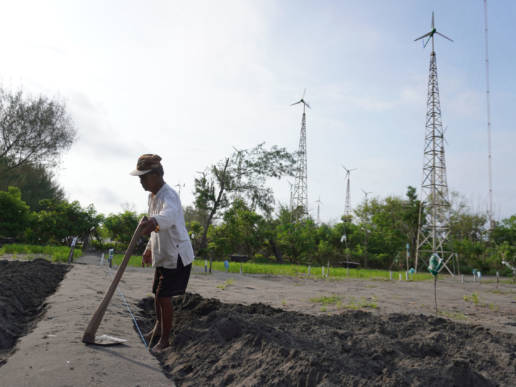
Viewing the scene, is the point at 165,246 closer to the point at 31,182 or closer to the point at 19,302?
the point at 19,302

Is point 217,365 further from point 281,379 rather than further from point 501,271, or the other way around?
point 501,271

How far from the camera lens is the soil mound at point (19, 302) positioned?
11.1ft

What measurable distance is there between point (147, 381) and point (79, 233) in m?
18.4

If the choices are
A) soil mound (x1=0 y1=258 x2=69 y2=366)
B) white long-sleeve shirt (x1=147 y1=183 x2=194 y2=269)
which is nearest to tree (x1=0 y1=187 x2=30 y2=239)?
soil mound (x1=0 y1=258 x2=69 y2=366)

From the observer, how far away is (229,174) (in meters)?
24.3

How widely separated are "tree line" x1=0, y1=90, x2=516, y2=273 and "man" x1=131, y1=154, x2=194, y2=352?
649 inches

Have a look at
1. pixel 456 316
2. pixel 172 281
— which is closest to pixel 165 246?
pixel 172 281

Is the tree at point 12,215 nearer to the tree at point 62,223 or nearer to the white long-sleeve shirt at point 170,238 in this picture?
the tree at point 62,223

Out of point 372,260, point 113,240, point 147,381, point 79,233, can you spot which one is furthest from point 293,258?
point 147,381

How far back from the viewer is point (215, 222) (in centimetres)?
2481

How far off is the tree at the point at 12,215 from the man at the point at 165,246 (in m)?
17.1

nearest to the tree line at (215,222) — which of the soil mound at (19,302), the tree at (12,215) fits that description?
the tree at (12,215)

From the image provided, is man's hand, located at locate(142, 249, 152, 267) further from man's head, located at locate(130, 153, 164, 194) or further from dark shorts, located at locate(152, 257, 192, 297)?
man's head, located at locate(130, 153, 164, 194)

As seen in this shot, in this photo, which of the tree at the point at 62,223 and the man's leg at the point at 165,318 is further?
the tree at the point at 62,223
